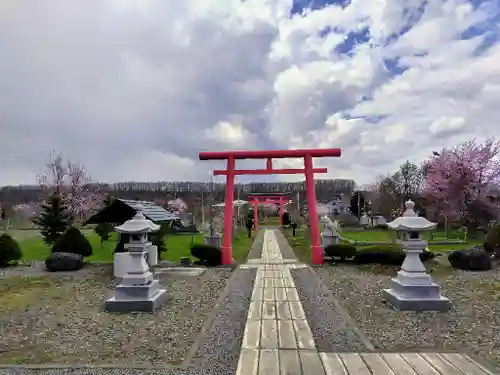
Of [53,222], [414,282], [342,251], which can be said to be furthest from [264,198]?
[414,282]

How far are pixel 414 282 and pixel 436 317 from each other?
0.70 m

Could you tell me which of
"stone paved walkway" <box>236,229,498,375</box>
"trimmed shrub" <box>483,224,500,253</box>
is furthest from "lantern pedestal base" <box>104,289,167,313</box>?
"trimmed shrub" <box>483,224,500,253</box>

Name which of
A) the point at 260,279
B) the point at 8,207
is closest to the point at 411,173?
the point at 260,279

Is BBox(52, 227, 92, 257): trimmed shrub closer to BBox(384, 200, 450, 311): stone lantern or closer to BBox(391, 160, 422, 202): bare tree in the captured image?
BBox(384, 200, 450, 311): stone lantern

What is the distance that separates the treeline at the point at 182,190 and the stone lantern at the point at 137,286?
28.8 metres

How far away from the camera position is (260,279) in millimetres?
9258

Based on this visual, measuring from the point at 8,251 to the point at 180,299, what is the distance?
26.1 ft

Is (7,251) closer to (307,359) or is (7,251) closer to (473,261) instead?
(307,359)

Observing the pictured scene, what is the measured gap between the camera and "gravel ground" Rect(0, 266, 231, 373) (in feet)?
14.6

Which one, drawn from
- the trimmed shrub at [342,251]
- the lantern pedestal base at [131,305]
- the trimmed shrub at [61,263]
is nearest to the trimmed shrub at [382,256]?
the trimmed shrub at [342,251]

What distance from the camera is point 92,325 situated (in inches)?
225

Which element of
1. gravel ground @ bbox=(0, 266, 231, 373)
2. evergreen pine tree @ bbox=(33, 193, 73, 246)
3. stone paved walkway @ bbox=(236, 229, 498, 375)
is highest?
evergreen pine tree @ bbox=(33, 193, 73, 246)

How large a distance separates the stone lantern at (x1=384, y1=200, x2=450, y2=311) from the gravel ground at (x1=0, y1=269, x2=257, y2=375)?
2.51 metres

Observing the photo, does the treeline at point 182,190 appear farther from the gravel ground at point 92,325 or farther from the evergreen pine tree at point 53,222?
the gravel ground at point 92,325
